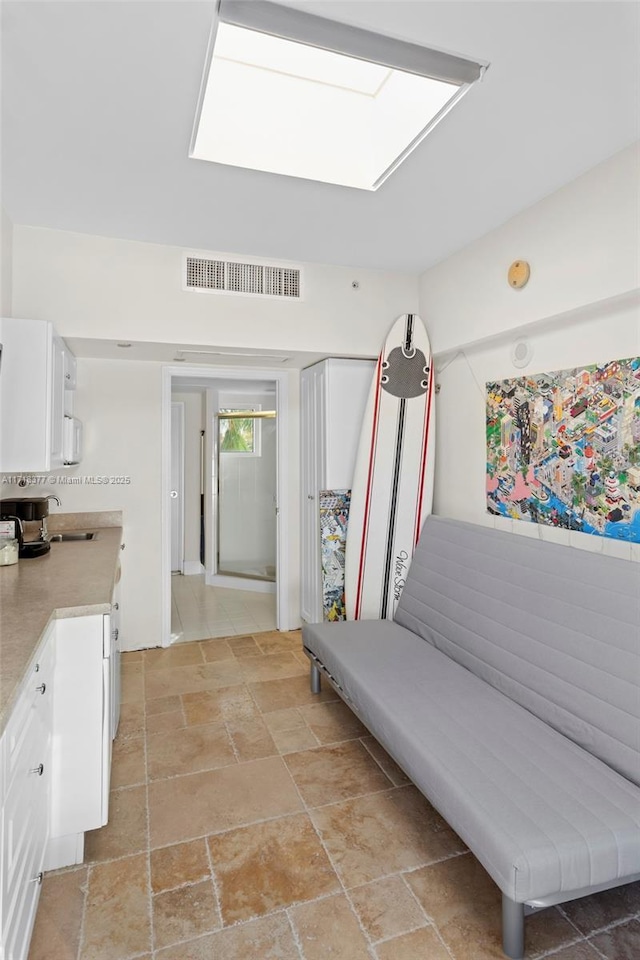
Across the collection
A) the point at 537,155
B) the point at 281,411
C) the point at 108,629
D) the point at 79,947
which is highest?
the point at 537,155

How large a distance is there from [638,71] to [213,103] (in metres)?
1.45

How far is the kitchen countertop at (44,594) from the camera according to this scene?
1.45 metres

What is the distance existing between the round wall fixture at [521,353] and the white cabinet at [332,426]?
1.09m

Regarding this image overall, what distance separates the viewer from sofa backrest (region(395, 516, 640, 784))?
188cm

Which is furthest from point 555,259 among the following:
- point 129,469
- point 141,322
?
point 129,469

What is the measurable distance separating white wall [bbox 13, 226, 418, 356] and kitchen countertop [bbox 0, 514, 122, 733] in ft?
4.23

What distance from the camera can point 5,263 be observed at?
9.39 ft

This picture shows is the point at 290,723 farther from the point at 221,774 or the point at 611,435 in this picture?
the point at 611,435

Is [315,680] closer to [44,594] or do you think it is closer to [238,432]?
[44,594]

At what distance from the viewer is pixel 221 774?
2408 millimetres

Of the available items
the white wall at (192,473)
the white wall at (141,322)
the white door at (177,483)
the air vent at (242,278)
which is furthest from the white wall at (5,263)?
the white wall at (192,473)

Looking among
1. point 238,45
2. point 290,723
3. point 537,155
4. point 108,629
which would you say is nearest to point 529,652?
point 290,723

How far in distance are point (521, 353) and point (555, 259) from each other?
0.52m

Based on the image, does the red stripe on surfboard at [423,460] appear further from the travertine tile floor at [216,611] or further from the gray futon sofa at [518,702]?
the travertine tile floor at [216,611]
